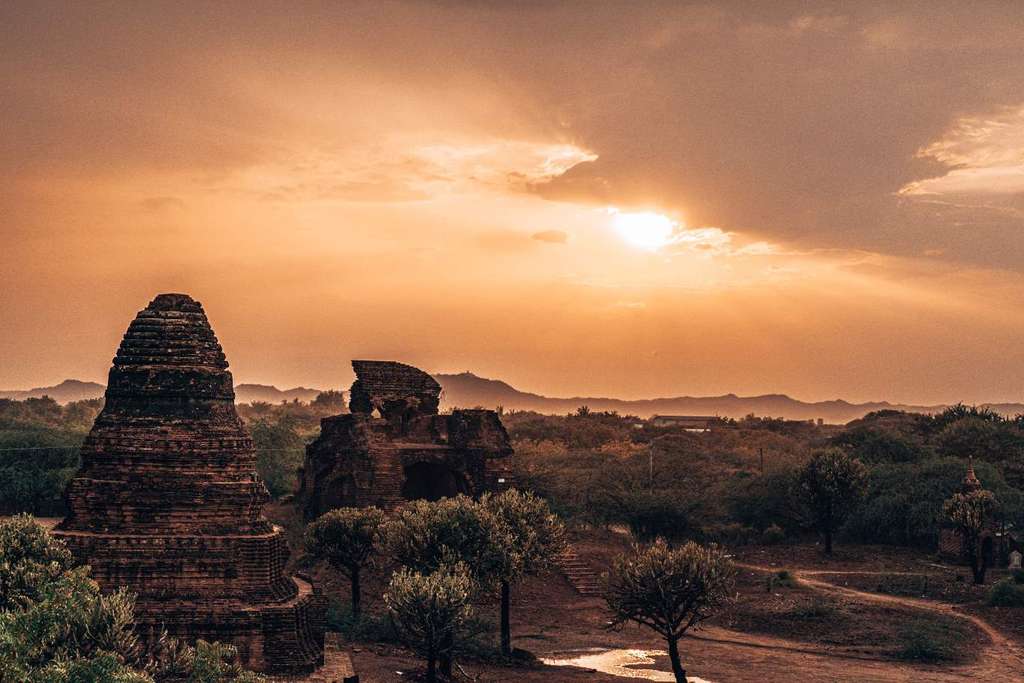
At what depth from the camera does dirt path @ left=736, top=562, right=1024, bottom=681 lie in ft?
79.6

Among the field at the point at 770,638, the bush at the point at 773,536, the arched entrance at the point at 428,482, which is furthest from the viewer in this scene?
the bush at the point at 773,536

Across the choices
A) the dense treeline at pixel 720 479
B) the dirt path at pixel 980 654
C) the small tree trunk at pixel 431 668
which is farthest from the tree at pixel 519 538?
the dense treeline at pixel 720 479

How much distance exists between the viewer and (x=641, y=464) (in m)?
66.5

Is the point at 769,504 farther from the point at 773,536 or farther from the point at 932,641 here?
the point at 932,641

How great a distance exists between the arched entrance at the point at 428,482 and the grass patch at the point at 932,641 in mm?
17331

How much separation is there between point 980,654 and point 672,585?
10.3m

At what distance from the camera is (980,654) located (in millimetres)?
26391

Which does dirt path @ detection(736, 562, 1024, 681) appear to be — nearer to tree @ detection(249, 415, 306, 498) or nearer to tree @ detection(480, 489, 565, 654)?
tree @ detection(480, 489, 565, 654)

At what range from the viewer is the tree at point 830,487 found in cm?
4156

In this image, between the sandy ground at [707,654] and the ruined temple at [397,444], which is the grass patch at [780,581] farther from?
the ruined temple at [397,444]

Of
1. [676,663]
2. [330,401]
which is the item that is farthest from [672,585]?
[330,401]

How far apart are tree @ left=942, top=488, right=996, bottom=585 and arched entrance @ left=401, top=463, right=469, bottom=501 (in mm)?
18129

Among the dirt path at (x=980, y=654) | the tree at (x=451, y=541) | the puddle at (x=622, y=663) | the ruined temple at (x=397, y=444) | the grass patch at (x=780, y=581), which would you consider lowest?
the puddle at (x=622, y=663)

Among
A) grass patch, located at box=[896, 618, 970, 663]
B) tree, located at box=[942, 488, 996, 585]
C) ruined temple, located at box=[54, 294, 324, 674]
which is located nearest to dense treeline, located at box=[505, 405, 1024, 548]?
tree, located at box=[942, 488, 996, 585]
